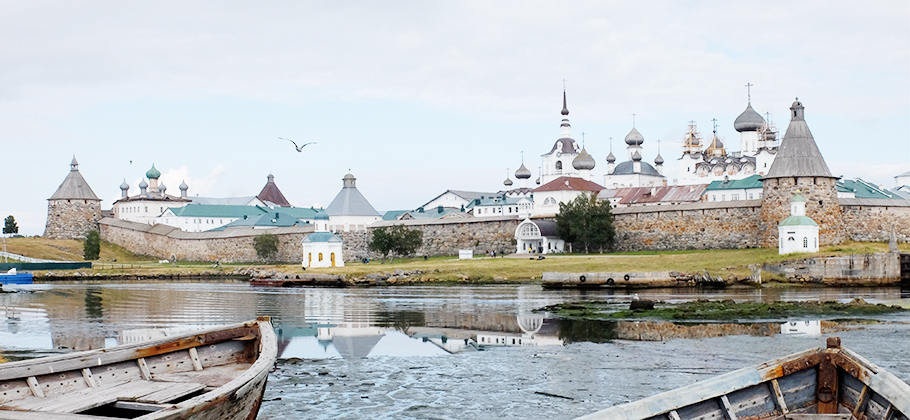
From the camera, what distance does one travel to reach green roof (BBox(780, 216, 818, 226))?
3734cm

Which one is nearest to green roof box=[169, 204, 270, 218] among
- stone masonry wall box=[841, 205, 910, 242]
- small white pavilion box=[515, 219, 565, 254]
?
small white pavilion box=[515, 219, 565, 254]

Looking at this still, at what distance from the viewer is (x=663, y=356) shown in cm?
1429

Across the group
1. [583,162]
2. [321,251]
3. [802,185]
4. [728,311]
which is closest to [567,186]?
[583,162]

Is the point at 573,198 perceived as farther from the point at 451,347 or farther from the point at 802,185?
the point at 451,347

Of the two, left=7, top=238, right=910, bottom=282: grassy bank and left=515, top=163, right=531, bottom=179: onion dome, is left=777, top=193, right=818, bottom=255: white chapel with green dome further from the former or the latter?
left=515, top=163, right=531, bottom=179: onion dome

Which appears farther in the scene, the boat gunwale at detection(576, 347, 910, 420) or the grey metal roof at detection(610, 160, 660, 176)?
the grey metal roof at detection(610, 160, 660, 176)

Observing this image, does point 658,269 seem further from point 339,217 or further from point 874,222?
point 339,217

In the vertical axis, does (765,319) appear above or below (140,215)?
below

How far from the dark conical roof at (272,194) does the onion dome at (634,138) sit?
42.7 meters

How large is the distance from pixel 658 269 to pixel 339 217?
27.9m

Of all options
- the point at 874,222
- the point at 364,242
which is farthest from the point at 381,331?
the point at 364,242

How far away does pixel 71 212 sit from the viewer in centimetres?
7575

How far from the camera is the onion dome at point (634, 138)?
85.8 metres

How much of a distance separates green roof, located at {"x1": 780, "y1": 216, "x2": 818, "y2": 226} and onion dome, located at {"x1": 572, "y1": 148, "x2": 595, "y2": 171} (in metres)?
46.3
